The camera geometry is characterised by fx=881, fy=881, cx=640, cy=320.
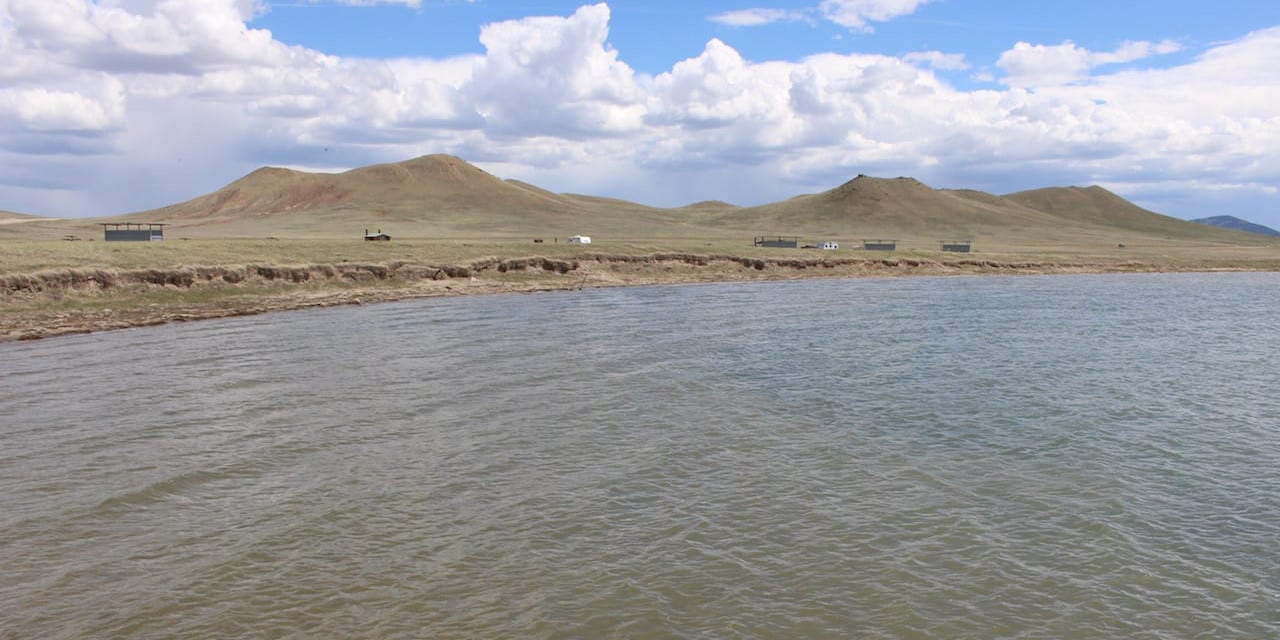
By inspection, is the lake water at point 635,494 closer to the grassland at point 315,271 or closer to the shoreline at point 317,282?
the shoreline at point 317,282

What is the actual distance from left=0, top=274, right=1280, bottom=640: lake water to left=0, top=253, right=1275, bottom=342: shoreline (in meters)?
11.6

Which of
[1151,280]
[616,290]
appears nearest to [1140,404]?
[616,290]

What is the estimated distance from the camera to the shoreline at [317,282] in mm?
41531

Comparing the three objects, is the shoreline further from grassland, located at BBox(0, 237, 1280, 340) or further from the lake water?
the lake water

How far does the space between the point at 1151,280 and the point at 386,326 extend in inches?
3029

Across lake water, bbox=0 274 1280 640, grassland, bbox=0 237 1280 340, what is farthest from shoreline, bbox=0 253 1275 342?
lake water, bbox=0 274 1280 640

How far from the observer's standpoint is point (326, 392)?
79.9 feet

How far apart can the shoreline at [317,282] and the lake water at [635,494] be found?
11597 mm

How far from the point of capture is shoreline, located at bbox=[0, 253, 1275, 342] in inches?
1635

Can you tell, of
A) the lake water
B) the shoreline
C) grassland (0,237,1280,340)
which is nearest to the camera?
the lake water

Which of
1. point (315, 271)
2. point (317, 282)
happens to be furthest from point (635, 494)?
point (315, 271)

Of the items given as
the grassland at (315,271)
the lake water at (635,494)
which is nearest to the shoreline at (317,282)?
the grassland at (315,271)

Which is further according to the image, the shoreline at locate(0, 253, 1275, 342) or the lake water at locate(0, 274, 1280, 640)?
the shoreline at locate(0, 253, 1275, 342)

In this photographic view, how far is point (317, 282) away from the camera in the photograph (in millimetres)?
55531
